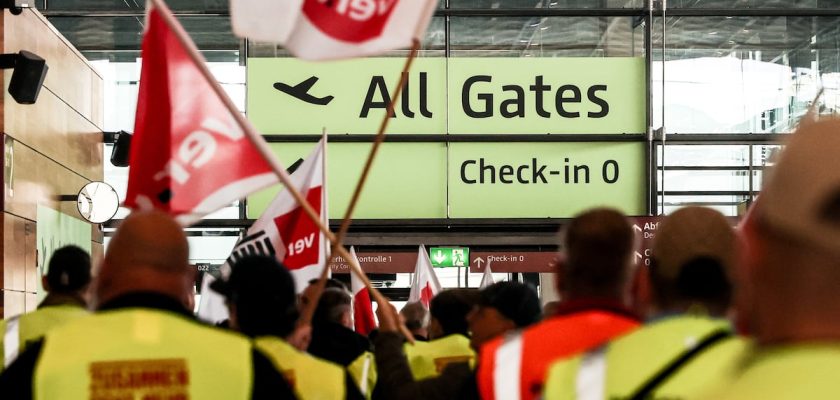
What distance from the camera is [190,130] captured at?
18.6 feet

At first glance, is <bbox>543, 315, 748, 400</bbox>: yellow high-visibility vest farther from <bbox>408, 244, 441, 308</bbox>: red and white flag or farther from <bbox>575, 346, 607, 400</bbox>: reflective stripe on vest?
<bbox>408, 244, 441, 308</bbox>: red and white flag

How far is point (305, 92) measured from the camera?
19344mm

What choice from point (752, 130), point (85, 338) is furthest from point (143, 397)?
point (752, 130)

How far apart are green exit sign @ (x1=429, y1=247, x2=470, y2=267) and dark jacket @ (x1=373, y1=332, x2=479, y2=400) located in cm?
1471

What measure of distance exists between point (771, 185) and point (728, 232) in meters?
1.52

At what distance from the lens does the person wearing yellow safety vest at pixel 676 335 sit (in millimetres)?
2381

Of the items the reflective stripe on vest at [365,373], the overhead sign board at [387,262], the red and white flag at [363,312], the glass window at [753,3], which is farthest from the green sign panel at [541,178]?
the reflective stripe on vest at [365,373]

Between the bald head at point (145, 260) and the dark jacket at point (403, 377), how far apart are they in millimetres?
1506

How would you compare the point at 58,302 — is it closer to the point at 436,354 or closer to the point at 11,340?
the point at 11,340

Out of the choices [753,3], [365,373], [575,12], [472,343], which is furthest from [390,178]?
[472,343]

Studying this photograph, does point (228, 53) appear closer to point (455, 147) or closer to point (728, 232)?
point (455, 147)

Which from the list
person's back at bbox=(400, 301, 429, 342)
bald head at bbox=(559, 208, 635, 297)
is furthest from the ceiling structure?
bald head at bbox=(559, 208, 635, 297)

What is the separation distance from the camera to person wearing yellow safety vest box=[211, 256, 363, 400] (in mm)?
4039

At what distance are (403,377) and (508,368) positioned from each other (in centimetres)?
125
